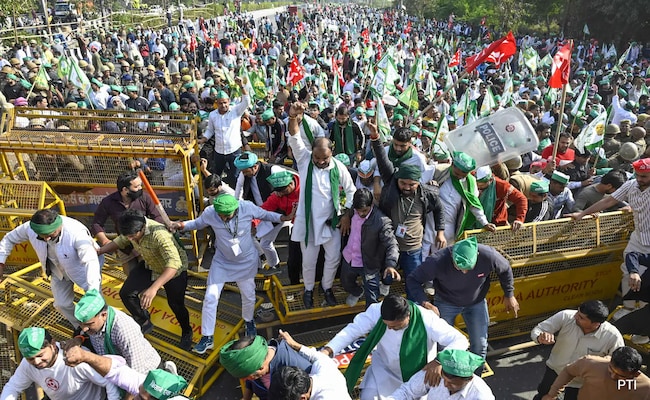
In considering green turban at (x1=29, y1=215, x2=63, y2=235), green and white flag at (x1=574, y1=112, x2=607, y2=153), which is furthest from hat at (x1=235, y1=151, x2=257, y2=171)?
green and white flag at (x1=574, y1=112, x2=607, y2=153)

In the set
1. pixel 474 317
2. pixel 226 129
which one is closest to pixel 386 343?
pixel 474 317

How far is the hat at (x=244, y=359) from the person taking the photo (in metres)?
3.09

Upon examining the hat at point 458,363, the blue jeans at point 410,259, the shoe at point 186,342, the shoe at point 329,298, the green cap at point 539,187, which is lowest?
the shoe at point 186,342

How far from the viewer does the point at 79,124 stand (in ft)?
26.4

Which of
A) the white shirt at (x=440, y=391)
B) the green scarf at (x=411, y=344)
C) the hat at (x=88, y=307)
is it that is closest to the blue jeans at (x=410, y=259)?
the green scarf at (x=411, y=344)

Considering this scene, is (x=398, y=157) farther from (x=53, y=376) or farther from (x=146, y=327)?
(x=53, y=376)

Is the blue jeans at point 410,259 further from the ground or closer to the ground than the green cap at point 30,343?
closer to the ground

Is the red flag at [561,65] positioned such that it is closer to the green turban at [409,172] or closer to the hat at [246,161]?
the green turban at [409,172]

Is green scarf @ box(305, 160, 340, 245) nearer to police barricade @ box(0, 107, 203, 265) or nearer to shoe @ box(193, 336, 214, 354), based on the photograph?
shoe @ box(193, 336, 214, 354)

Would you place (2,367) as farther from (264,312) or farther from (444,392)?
(444,392)

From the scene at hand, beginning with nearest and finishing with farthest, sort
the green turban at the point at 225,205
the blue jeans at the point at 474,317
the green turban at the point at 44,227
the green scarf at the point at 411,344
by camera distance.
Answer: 1. the green scarf at the point at 411,344
2. the green turban at the point at 44,227
3. the blue jeans at the point at 474,317
4. the green turban at the point at 225,205

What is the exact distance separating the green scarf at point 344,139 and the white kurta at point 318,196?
2.99 m

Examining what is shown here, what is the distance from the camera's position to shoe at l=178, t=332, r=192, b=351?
196 inches

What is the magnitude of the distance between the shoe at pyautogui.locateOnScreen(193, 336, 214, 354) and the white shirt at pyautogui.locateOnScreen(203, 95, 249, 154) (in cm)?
387
